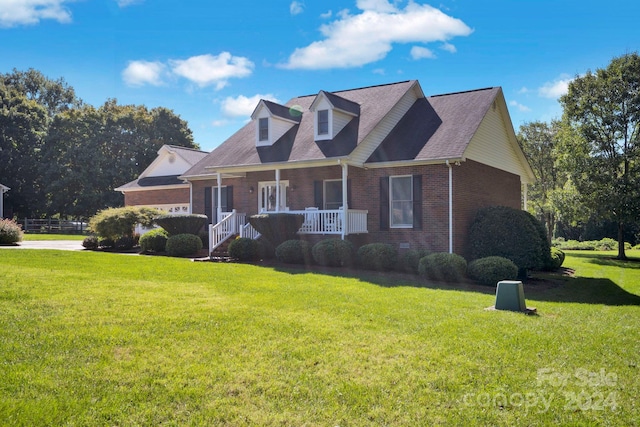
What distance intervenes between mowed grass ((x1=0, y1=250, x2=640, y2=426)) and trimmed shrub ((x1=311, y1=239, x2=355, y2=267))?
17.6 feet

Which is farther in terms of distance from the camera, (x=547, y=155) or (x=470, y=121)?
(x=547, y=155)

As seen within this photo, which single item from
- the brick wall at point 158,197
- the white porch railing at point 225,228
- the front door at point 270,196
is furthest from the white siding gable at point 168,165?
the white porch railing at point 225,228

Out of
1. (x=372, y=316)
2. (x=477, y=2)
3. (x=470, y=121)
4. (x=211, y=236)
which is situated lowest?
(x=372, y=316)

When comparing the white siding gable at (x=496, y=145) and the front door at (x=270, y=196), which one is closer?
the white siding gable at (x=496, y=145)

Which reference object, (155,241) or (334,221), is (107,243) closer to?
(155,241)

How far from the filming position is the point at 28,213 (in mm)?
47344

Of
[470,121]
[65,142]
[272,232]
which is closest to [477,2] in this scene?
[470,121]

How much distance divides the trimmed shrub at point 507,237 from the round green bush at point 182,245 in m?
10.2

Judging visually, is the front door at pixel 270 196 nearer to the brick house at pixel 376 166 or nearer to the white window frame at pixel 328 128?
the brick house at pixel 376 166

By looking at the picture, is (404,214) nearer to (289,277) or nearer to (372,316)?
(289,277)

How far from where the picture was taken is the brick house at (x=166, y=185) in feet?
95.8

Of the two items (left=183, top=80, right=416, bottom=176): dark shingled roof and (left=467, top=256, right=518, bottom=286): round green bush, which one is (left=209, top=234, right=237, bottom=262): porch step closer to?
(left=183, top=80, right=416, bottom=176): dark shingled roof

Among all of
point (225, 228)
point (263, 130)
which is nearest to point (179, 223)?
point (225, 228)

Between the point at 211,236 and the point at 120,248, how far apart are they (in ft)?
20.3
